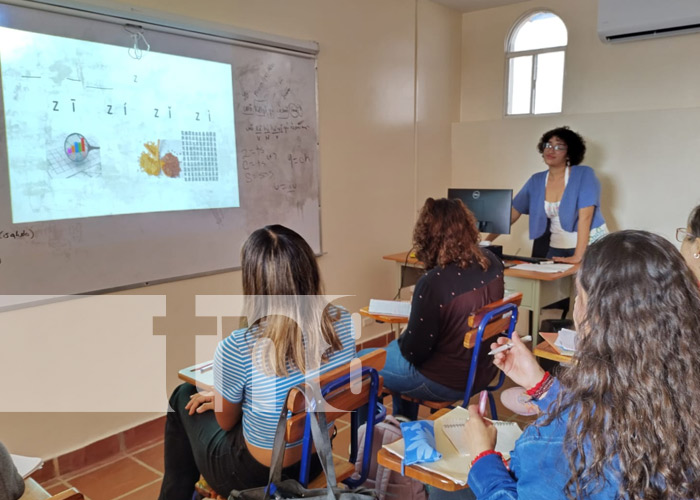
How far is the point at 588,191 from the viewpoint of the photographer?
362cm

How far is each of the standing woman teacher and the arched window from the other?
2.83 feet

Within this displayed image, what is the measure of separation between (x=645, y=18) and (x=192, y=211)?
3.33 meters

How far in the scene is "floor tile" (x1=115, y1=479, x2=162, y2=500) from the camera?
240 centimetres

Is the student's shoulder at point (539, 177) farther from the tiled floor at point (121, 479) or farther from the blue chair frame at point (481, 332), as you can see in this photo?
the tiled floor at point (121, 479)

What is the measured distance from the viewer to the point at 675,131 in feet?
12.5

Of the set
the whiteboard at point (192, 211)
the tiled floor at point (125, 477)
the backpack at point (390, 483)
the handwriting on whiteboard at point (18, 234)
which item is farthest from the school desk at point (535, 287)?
the handwriting on whiteboard at point (18, 234)

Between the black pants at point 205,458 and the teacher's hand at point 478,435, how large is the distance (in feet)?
2.02

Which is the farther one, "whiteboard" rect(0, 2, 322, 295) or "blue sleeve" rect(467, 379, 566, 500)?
"whiteboard" rect(0, 2, 322, 295)

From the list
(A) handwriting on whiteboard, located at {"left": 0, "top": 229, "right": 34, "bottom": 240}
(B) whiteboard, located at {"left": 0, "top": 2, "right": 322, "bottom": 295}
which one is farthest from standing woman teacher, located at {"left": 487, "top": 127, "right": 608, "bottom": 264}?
(A) handwriting on whiteboard, located at {"left": 0, "top": 229, "right": 34, "bottom": 240}

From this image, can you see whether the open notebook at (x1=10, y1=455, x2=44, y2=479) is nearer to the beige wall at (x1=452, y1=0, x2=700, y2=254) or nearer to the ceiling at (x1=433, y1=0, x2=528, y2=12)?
the beige wall at (x1=452, y1=0, x2=700, y2=254)

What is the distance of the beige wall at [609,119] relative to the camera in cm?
384

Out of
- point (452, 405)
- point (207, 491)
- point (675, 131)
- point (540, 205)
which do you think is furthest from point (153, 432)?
point (675, 131)

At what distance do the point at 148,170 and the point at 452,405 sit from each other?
6.10 ft

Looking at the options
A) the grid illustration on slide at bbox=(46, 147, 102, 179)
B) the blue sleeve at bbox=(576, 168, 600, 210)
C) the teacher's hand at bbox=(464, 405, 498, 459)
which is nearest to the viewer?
the teacher's hand at bbox=(464, 405, 498, 459)
